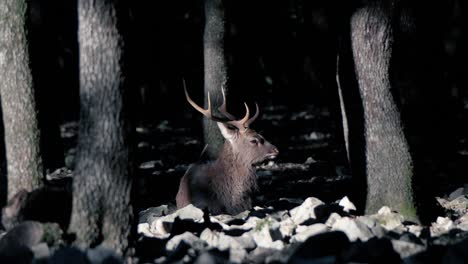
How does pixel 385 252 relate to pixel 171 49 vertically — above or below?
below

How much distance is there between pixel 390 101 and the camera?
9.22 metres

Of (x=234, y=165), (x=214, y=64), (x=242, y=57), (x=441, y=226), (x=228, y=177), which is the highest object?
(x=242, y=57)

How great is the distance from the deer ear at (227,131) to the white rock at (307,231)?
9.41ft

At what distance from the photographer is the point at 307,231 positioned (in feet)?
26.2

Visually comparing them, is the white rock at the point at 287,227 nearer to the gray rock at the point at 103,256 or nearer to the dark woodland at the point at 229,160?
the dark woodland at the point at 229,160

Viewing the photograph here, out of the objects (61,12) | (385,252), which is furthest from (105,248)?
(61,12)

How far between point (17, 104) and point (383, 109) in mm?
4157

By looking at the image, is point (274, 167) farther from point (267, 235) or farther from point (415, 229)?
point (267, 235)

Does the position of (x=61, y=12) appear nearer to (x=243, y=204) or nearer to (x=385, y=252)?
(x=243, y=204)

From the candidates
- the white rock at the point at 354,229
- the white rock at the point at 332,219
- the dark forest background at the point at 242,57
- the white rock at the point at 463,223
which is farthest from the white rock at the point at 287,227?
the dark forest background at the point at 242,57

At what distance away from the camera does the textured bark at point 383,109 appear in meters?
9.16

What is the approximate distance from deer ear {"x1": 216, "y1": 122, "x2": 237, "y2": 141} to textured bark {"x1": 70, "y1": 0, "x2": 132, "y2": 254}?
3710 mm

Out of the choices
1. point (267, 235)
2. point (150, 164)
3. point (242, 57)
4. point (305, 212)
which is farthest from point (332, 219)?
point (242, 57)

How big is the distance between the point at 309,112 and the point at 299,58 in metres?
5.91
